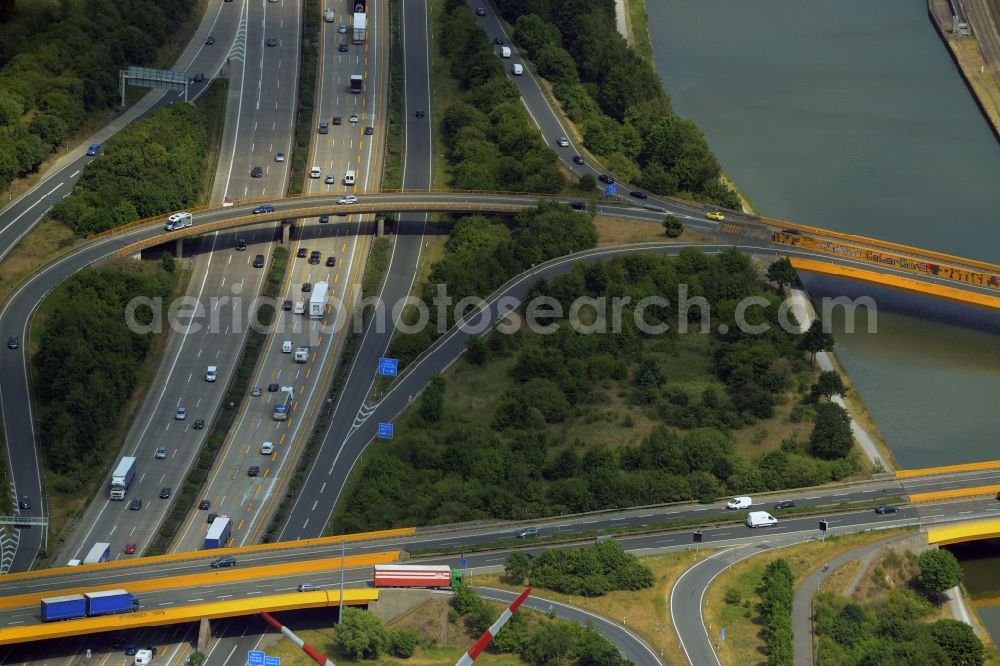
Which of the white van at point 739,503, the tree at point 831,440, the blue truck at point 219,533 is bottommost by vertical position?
the blue truck at point 219,533

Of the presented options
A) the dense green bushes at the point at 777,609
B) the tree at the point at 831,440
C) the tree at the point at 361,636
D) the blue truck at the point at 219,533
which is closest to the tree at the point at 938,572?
the dense green bushes at the point at 777,609

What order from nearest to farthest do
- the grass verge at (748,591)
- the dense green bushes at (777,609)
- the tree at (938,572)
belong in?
1. the dense green bushes at (777,609)
2. the grass verge at (748,591)
3. the tree at (938,572)

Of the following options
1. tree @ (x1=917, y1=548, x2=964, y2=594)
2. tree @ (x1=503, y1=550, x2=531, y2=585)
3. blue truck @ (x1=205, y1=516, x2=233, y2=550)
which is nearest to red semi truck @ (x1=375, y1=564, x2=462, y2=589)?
tree @ (x1=503, y1=550, x2=531, y2=585)

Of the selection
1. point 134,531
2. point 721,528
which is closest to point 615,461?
point 721,528

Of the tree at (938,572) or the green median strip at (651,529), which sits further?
the green median strip at (651,529)

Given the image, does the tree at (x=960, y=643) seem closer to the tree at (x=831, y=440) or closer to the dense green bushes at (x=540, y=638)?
the dense green bushes at (x=540, y=638)

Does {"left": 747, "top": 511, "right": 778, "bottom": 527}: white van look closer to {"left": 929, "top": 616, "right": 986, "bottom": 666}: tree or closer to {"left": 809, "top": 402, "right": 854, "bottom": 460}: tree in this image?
{"left": 809, "top": 402, "right": 854, "bottom": 460}: tree

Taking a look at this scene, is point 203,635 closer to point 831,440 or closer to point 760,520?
point 760,520

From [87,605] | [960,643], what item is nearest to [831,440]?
[960,643]
